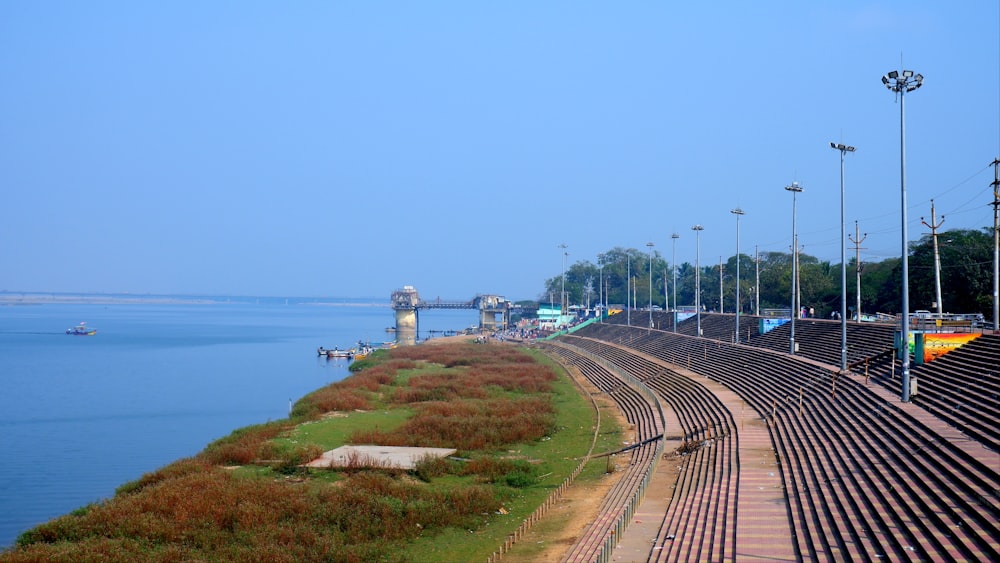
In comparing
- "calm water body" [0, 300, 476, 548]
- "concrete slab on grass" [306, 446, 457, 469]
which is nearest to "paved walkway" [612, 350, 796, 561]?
"concrete slab on grass" [306, 446, 457, 469]

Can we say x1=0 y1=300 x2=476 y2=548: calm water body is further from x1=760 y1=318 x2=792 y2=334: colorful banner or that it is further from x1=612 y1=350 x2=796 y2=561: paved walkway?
x1=760 y1=318 x2=792 y2=334: colorful banner

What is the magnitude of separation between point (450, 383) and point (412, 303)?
10244cm

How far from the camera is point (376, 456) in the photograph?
31.1 meters

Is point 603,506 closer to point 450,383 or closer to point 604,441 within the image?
point 604,441

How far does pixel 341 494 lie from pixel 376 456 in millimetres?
Result: 6993

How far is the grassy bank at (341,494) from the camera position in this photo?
2030 cm

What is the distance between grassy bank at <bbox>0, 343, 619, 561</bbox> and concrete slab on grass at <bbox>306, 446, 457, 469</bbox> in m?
0.45

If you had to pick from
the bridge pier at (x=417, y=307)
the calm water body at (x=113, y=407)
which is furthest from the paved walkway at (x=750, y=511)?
the bridge pier at (x=417, y=307)

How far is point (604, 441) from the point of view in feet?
115

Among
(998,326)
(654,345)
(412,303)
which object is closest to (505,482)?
(998,326)

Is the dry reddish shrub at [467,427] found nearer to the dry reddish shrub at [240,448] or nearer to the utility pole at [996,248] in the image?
the dry reddish shrub at [240,448]

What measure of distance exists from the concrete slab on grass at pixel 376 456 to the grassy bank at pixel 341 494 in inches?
17.8

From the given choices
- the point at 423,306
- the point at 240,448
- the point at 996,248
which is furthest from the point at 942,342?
the point at 423,306

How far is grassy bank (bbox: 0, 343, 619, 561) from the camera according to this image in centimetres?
2030
